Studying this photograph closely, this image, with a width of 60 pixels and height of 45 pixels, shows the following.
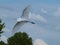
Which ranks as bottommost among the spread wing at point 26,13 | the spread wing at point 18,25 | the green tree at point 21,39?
the spread wing at point 18,25

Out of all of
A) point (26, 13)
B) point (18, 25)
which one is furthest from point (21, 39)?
point (18, 25)

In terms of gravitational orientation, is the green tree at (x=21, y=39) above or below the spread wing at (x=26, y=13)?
above

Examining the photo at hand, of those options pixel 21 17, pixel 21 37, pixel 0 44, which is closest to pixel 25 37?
pixel 21 37

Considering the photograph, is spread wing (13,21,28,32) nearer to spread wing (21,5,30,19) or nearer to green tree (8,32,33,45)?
spread wing (21,5,30,19)

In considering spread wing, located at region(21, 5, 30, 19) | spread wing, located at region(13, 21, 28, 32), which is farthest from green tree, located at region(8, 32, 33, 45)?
spread wing, located at region(13, 21, 28, 32)

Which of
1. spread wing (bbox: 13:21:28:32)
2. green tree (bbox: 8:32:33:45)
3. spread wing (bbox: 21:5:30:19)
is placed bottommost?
spread wing (bbox: 13:21:28:32)

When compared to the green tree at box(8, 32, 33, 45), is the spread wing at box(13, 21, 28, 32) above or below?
below

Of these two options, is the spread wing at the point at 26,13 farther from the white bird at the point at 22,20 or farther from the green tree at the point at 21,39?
the green tree at the point at 21,39

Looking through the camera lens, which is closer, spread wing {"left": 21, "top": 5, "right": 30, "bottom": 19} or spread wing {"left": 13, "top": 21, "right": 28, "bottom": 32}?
spread wing {"left": 13, "top": 21, "right": 28, "bottom": 32}

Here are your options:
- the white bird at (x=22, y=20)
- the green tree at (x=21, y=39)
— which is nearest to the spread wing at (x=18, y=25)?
the white bird at (x=22, y=20)

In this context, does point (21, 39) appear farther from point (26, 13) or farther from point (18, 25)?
point (18, 25)

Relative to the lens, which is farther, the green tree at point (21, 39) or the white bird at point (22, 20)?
the green tree at point (21, 39)

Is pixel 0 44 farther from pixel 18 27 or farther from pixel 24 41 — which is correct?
pixel 18 27

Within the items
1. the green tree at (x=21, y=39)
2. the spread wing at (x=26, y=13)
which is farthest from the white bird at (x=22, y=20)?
the green tree at (x=21, y=39)
